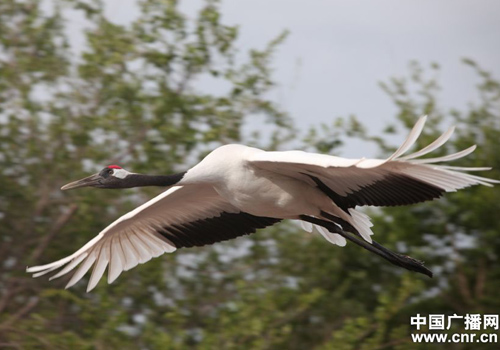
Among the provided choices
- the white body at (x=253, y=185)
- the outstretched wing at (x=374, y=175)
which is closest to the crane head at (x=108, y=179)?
the white body at (x=253, y=185)

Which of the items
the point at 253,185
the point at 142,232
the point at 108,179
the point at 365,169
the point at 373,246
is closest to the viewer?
the point at 365,169

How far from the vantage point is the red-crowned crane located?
5.75m

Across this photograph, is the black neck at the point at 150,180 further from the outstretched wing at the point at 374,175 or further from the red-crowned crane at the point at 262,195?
the outstretched wing at the point at 374,175

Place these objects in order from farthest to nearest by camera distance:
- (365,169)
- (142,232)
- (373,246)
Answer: (142,232)
(373,246)
(365,169)

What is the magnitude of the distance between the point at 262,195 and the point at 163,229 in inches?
52.2

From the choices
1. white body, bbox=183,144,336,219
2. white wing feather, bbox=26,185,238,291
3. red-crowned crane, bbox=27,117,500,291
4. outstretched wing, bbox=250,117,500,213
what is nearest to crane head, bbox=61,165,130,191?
red-crowned crane, bbox=27,117,500,291

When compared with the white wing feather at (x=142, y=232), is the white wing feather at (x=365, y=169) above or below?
above

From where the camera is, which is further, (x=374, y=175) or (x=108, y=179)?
(x=108, y=179)

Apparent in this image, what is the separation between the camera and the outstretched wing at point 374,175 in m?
5.53

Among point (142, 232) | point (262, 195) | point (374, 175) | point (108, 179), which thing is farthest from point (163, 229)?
point (374, 175)

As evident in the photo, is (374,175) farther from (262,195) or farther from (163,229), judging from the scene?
(163,229)

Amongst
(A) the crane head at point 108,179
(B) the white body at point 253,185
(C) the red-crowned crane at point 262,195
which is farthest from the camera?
(A) the crane head at point 108,179

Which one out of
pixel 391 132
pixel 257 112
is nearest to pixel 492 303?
pixel 391 132

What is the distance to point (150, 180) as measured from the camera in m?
7.09
